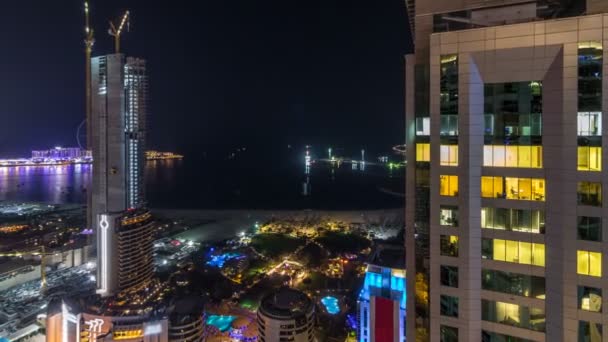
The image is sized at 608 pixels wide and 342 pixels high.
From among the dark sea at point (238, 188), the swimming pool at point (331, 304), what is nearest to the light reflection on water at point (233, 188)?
the dark sea at point (238, 188)

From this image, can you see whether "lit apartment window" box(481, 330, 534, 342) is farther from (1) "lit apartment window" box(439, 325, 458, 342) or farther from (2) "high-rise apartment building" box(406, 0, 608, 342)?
(1) "lit apartment window" box(439, 325, 458, 342)

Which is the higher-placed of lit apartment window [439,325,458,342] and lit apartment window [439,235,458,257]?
lit apartment window [439,235,458,257]

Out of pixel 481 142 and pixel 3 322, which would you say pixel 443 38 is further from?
pixel 3 322

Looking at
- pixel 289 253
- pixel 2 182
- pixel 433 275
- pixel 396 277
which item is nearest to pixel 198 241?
pixel 289 253

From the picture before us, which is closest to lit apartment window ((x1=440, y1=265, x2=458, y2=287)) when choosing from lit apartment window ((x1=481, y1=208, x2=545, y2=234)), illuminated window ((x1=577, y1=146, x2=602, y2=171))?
lit apartment window ((x1=481, y1=208, x2=545, y2=234))

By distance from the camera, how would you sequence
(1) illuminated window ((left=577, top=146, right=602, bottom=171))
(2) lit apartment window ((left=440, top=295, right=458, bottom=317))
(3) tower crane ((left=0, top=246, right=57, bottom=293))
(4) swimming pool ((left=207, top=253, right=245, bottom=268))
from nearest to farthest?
1. (1) illuminated window ((left=577, top=146, right=602, bottom=171))
2. (2) lit apartment window ((left=440, top=295, right=458, bottom=317))
3. (3) tower crane ((left=0, top=246, right=57, bottom=293))
4. (4) swimming pool ((left=207, top=253, right=245, bottom=268))

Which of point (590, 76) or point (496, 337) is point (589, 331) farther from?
point (590, 76)

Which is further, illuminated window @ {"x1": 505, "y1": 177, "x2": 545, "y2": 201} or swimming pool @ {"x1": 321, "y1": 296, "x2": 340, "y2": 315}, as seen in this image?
swimming pool @ {"x1": 321, "y1": 296, "x2": 340, "y2": 315}
